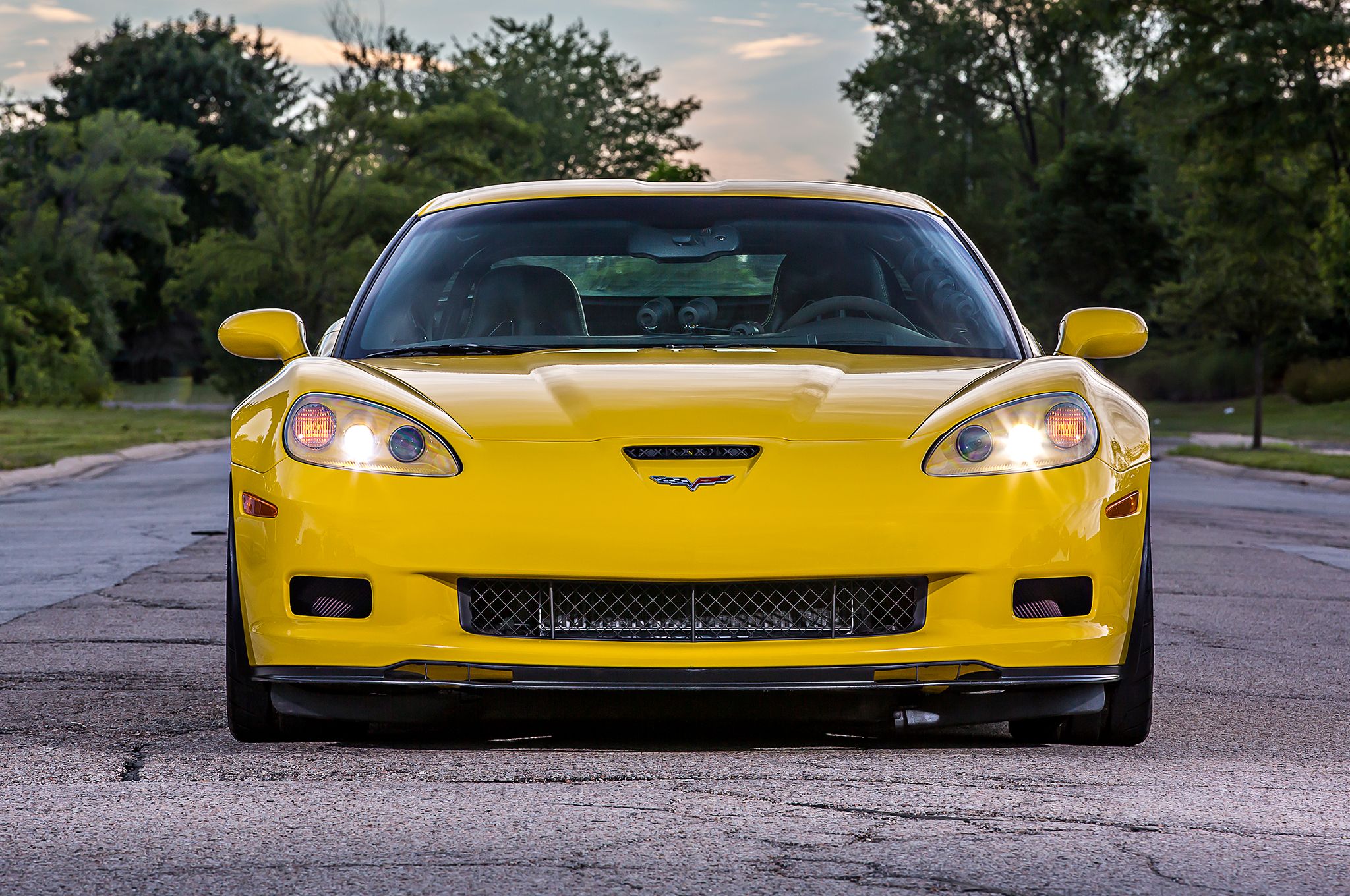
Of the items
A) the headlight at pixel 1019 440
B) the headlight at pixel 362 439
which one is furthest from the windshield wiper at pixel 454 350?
the headlight at pixel 1019 440

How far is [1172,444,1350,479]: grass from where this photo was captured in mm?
21859

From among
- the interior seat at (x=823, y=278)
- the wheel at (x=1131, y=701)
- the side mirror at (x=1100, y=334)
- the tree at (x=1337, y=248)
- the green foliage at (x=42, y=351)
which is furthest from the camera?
the green foliage at (x=42, y=351)

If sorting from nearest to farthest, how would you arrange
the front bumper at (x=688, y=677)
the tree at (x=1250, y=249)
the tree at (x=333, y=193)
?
the front bumper at (x=688, y=677)
the tree at (x=1250, y=249)
the tree at (x=333, y=193)

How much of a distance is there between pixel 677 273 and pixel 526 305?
1.89 feet

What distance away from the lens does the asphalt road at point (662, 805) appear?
2941 mm

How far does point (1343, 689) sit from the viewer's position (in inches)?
219

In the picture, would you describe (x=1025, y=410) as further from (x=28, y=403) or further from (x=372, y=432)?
(x=28, y=403)

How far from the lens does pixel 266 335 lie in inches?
199

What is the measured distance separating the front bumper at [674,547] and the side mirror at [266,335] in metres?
1.14

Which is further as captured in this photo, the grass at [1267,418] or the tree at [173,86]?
the tree at [173,86]

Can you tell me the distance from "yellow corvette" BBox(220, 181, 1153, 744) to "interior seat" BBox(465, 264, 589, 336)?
2.37 ft

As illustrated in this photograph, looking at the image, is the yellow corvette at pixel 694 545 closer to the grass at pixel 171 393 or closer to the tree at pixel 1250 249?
the tree at pixel 1250 249

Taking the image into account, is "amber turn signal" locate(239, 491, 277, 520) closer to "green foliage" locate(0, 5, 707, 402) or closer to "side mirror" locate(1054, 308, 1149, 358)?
"side mirror" locate(1054, 308, 1149, 358)

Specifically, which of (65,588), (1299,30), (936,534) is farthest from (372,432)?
(1299,30)
